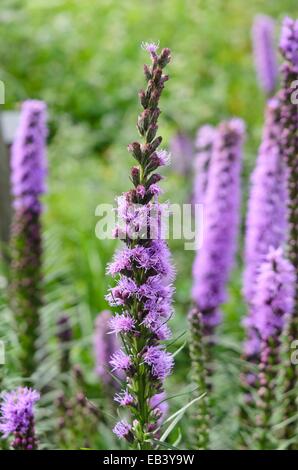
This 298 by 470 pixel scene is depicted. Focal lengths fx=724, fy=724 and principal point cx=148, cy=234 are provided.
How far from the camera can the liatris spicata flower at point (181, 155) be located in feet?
21.8

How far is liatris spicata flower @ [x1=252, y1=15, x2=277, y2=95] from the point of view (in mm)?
6172

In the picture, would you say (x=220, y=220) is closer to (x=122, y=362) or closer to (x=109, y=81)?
(x=122, y=362)

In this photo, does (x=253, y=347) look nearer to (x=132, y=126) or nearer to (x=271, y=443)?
(x=271, y=443)

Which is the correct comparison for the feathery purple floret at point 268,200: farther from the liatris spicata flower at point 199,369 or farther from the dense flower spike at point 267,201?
the liatris spicata flower at point 199,369

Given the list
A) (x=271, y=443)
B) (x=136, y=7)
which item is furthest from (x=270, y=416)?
(x=136, y=7)

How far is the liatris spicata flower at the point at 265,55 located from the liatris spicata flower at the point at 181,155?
3.12 ft

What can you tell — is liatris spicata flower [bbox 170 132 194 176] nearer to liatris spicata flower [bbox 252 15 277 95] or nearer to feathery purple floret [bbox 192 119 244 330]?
liatris spicata flower [bbox 252 15 277 95]

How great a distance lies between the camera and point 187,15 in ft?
30.8

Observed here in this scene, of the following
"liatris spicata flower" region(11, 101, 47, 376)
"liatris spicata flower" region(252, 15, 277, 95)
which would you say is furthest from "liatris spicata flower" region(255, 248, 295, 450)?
"liatris spicata flower" region(252, 15, 277, 95)

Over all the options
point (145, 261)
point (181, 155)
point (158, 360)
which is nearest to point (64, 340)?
point (158, 360)

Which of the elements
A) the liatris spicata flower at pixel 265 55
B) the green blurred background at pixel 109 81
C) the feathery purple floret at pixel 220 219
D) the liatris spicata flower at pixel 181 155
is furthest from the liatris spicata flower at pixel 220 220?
the liatris spicata flower at pixel 181 155

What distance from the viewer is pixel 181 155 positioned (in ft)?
21.8

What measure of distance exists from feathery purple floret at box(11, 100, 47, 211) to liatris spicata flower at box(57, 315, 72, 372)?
0.69m

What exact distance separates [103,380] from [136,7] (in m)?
7.45
